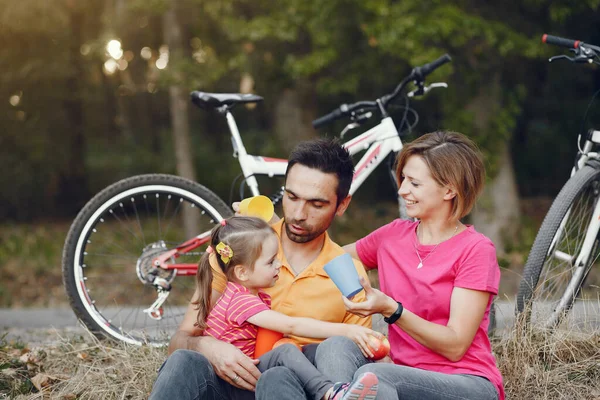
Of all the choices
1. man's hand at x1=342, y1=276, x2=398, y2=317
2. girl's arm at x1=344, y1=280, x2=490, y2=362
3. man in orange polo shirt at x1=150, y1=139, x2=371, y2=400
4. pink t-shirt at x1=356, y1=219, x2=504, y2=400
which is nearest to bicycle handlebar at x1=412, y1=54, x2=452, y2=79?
man in orange polo shirt at x1=150, y1=139, x2=371, y2=400

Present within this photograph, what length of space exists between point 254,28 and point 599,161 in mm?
4866

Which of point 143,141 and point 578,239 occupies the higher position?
point 143,141

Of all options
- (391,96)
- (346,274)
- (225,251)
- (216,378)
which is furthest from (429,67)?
(216,378)

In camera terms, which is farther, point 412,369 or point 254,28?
point 254,28

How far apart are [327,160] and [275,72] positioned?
21.5 feet

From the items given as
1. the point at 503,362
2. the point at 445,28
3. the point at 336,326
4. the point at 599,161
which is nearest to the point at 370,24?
the point at 445,28

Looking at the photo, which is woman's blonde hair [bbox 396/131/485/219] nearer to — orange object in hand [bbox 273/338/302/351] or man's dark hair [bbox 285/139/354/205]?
man's dark hair [bbox 285/139/354/205]

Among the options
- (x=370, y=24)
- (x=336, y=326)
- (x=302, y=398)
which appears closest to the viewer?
(x=302, y=398)

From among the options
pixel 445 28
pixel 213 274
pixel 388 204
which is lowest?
pixel 388 204

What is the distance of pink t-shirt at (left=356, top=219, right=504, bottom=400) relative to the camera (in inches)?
108

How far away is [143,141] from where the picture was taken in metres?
20.3

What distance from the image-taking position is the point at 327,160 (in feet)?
10.2

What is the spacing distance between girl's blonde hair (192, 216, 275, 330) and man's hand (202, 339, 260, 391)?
17 centimetres

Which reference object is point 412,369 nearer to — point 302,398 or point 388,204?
point 302,398
